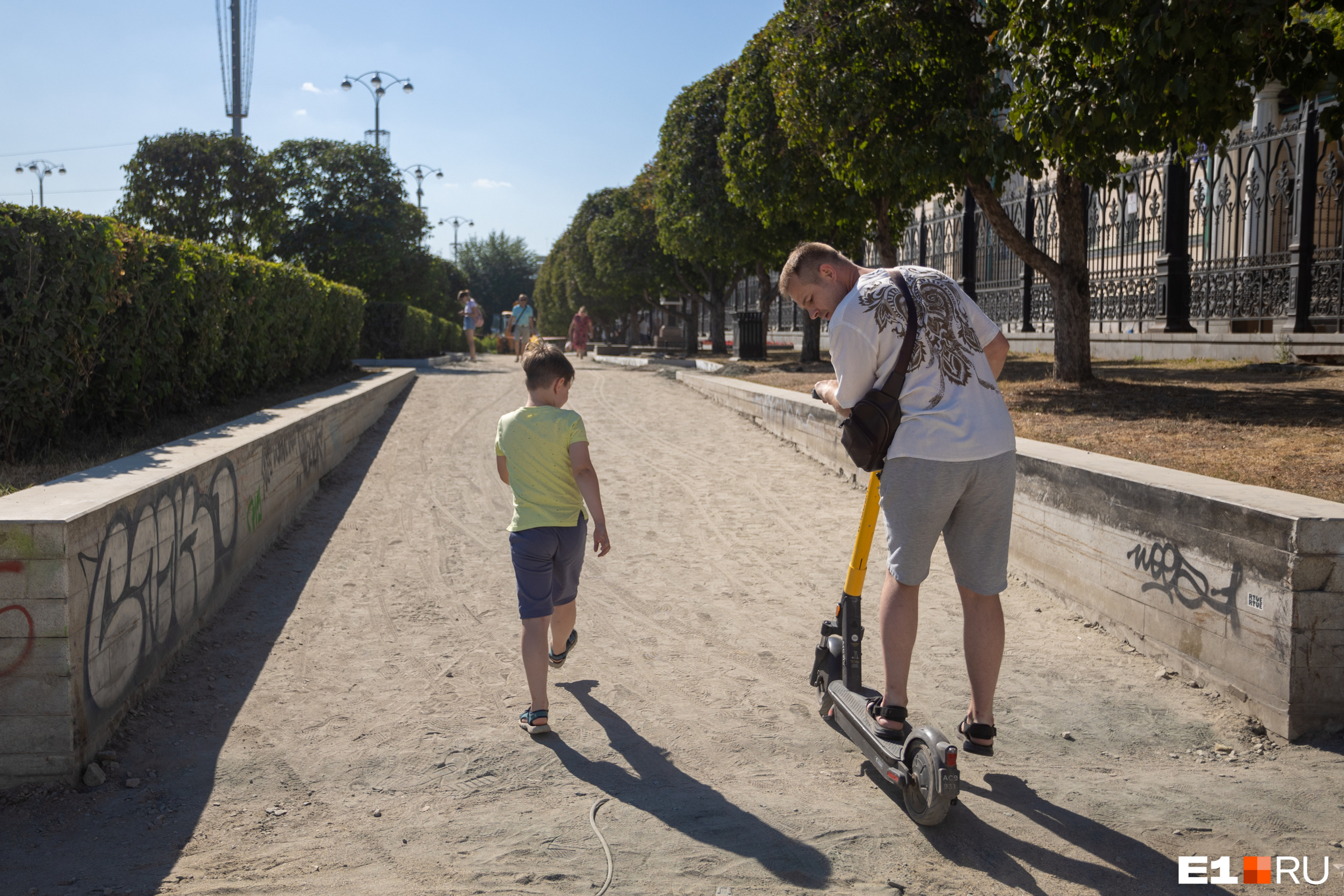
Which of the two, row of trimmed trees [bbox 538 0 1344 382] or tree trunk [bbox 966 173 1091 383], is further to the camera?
tree trunk [bbox 966 173 1091 383]

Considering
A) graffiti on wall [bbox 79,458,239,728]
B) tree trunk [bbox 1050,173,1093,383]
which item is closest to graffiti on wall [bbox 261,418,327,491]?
graffiti on wall [bbox 79,458,239,728]

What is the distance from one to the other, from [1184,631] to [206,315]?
730 cm

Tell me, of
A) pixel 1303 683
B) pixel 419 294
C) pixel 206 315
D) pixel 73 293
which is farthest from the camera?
pixel 419 294

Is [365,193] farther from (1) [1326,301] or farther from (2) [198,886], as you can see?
(2) [198,886]

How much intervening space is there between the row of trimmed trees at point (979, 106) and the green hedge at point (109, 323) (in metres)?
6.64

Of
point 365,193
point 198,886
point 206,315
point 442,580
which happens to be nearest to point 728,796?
point 198,886

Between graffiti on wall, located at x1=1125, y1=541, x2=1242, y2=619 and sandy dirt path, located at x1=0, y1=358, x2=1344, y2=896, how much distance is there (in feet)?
1.30

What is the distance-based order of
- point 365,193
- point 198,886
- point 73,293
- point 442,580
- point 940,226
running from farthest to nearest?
point 365,193 < point 940,226 < point 442,580 < point 73,293 < point 198,886

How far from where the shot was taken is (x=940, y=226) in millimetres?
22562

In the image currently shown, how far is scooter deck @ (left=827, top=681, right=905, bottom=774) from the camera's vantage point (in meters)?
3.24

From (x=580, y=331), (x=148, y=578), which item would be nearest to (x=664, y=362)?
(x=580, y=331)

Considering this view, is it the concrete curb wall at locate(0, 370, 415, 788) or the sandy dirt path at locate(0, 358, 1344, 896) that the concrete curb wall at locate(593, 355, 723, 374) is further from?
the concrete curb wall at locate(0, 370, 415, 788)

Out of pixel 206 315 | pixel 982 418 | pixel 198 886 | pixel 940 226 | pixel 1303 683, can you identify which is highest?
pixel 940 226

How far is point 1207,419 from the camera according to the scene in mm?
8289
